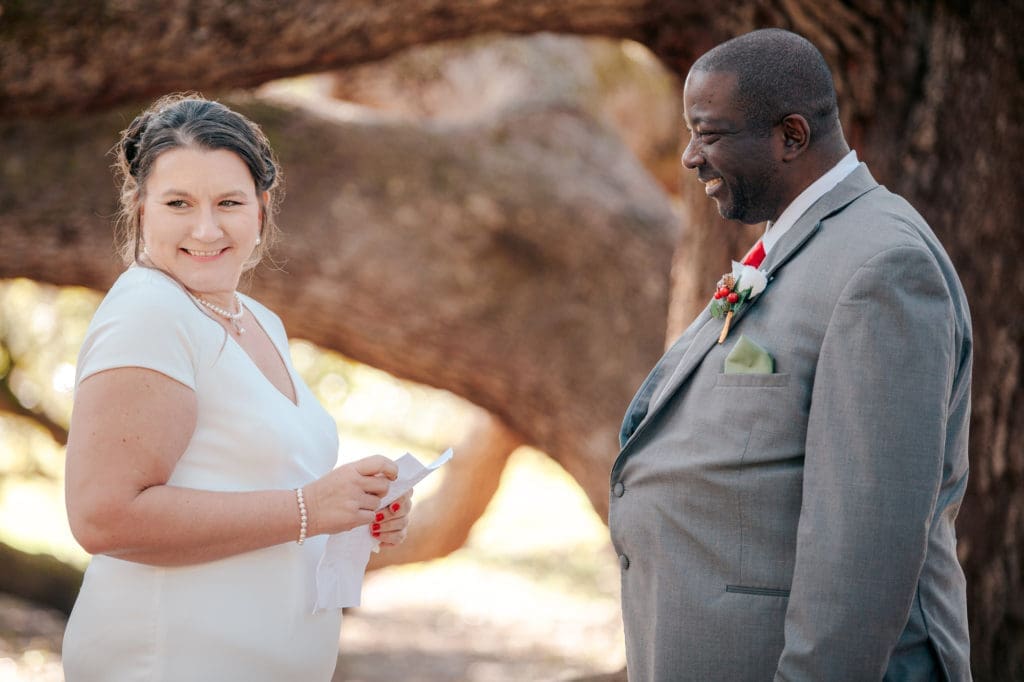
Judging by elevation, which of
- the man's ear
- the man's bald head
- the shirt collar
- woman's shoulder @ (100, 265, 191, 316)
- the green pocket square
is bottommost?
the green pocket square

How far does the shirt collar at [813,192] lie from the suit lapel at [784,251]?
2 cm

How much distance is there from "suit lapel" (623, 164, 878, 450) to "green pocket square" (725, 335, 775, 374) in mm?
95

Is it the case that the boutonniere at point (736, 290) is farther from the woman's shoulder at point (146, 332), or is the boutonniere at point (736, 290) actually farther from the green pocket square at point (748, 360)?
the woman's shoulder at point (146, 332)

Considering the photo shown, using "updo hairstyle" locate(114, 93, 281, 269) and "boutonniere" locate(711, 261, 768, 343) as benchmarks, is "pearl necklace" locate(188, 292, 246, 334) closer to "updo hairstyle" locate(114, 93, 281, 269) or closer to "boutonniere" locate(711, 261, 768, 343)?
"updo hairstyle" locate(114, 93, 281, 269)

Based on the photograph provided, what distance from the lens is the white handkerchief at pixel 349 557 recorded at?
223cm

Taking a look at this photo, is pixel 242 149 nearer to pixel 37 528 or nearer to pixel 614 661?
pixel 614 661

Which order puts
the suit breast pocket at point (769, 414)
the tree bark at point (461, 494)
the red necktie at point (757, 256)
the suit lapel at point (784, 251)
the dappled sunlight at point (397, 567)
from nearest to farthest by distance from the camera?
the suit breast pocket at point (769, 414) < the suit lapel at point (784, 251) < the red necktie at point (757, 256) < the dappled sunlight at point (397, 567) < the tree bark at point (461, 494)

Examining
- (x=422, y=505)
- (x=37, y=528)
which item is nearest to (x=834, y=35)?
(x=422, y=505)

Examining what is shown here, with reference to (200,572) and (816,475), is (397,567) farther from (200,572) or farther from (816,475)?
(816,475)

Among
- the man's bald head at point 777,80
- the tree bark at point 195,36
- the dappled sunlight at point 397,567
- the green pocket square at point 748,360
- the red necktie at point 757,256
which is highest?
the tree bark at point 195,36

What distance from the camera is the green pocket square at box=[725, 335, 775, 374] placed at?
1.96 meters

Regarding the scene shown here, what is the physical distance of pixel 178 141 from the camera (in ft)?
7.29

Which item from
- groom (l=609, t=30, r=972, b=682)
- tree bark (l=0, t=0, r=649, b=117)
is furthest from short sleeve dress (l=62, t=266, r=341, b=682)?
tree bark (l=0, t=0, r=649, b=117)

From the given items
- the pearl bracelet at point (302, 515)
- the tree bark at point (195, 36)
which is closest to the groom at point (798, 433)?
the pearl bracelet at point (302, 515)
